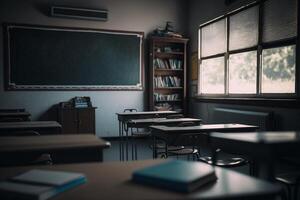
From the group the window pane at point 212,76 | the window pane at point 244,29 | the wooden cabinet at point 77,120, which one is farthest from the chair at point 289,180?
the wooden cabinet at point 77,120

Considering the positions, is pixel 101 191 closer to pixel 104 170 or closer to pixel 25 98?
pixel 104 170

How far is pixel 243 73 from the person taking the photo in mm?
5840

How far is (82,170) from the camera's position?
4.29 ft

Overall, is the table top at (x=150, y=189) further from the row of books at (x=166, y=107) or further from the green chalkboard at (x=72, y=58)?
the row of books at (x=166, y=107)

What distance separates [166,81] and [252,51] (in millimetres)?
2469

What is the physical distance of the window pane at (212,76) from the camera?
657 cm

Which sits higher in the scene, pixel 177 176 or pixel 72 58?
pixel 72 58

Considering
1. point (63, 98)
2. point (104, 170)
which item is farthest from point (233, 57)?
point (104, 170)

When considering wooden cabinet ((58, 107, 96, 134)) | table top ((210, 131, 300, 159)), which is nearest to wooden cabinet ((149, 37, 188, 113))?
wooden cabinet ((58, 107, 96, 134))

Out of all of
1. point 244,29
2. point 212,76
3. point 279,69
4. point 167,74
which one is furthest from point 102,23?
point 279,69

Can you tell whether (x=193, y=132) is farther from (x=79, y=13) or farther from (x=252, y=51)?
(x=79, y=13)

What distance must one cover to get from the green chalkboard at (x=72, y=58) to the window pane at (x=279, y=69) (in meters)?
3.08

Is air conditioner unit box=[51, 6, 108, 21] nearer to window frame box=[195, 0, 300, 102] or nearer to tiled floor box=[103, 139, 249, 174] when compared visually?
window frame box=[195, 0, 300, 102]

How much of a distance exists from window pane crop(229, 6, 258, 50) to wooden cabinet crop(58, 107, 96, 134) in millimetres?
3101
